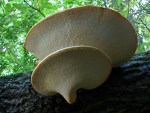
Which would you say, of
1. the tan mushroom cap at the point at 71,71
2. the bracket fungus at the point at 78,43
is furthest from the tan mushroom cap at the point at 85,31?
the tan mushroom cap at the point at 71,71

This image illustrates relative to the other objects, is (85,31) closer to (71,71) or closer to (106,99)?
(71,71)

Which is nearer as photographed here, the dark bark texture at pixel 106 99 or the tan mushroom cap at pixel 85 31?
the tan mushroom cap at pixel 85 31

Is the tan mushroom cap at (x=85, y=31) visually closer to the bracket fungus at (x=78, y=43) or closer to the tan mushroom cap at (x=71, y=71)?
the bracket fungus at (x=78, y=43)

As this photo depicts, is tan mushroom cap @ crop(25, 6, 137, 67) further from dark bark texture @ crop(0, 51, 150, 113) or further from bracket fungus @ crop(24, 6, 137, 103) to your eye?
dark bark texture @ crop(0, 51, 150, 113)

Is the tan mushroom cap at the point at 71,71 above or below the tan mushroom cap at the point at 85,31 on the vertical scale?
below

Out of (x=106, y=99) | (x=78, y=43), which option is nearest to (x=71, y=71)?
(x=78, y=43)

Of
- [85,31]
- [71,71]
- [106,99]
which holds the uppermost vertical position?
[85,31]

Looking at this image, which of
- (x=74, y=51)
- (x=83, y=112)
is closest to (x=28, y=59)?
(x=83, y=112)
